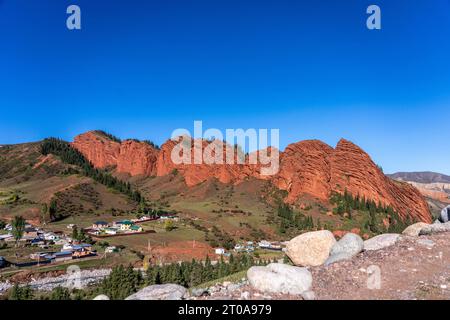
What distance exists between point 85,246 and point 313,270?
58.1 meters

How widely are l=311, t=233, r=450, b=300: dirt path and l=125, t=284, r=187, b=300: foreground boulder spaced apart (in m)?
3.64

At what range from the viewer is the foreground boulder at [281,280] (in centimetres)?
888

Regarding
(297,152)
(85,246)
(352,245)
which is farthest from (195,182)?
(352,245)

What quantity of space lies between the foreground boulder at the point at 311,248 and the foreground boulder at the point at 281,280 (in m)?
3.27

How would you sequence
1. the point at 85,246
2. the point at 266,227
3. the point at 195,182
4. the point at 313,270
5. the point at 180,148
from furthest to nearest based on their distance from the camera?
the point at 180,148
the point at 195,182
the point at 266,227
the point at 85,246
the point at 313,270

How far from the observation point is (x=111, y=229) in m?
72.6

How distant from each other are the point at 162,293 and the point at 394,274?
6.67m

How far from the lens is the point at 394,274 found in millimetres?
9812

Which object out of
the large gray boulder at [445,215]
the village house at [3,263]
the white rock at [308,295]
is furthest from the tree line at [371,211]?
the white rock at [308,295]

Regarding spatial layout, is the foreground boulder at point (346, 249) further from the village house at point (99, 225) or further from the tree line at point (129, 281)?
the village house at point (99, 225)

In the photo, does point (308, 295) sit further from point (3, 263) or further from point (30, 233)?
point (30, 233)
